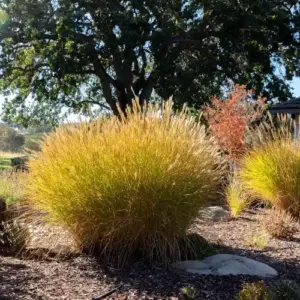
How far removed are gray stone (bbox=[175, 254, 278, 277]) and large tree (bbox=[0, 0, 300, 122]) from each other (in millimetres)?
12785

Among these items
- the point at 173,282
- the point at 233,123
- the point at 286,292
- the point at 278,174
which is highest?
the point at 233,123

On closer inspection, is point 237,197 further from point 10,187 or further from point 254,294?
point 254,294

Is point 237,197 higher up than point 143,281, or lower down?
higher up

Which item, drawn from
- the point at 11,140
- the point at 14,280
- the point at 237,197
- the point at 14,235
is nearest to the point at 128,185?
the point at 14,280

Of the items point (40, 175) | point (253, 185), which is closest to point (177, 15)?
point (253, 185)

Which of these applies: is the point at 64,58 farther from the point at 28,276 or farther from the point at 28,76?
the point at 28,276

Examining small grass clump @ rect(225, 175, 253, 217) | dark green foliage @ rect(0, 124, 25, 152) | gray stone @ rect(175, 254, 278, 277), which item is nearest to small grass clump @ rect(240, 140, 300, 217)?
small grass clump @ rect(225, 175, 253, 217)

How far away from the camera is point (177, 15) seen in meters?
17.9

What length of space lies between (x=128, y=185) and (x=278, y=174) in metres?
4.09

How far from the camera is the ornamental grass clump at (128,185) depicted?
15.1 feet

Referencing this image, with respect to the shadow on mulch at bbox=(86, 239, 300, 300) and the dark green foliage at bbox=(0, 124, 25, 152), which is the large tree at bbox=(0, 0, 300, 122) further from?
the dark green foliage at bbox=(0, 124, 25, 152)

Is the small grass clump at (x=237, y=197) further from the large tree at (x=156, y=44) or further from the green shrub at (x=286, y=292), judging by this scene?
the large tree at (x=156, y=44)

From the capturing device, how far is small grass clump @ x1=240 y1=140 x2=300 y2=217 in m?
7.94

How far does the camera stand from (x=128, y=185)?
460cm
